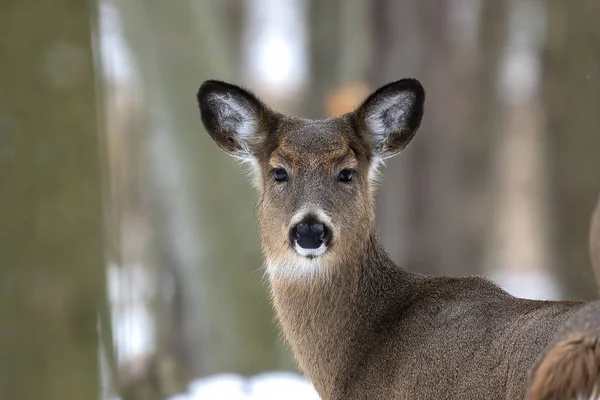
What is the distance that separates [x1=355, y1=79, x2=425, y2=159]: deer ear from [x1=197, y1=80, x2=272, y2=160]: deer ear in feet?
1.95

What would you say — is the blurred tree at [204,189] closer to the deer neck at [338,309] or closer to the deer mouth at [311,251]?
the deer neck at [338,309]

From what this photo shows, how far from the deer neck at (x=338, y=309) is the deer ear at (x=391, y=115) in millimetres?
625

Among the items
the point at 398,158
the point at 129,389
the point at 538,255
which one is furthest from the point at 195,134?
the point at 538,255

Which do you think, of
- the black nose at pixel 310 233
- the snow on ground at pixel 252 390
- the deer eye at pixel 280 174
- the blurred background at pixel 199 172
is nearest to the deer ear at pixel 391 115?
the deer eye at pixel 280 174

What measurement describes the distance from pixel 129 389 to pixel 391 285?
10.4 ft

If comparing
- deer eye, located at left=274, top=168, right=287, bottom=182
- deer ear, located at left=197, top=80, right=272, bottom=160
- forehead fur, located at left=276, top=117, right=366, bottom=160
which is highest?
deer ear, located at left=197, top=80, right=272, bottom=160

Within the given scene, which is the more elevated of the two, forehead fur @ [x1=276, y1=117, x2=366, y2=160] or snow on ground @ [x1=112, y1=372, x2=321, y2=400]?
forehead fur @ [x1=276, y1=117, x2=366, y2=160]

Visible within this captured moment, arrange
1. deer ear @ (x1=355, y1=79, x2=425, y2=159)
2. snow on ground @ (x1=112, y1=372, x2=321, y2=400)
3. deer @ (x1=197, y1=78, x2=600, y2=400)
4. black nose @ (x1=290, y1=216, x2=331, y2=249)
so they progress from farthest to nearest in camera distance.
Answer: snow on ground @ (x1=112, y1=372, x2=321, y2=400)
deer ear @ (x1=355, y1=79, x2=425, y2=159)
black nose @ (x1=290, y1=216, x2=331, y2=249)
deer @ (x1=197, y1=78, x2=600, y2=400)

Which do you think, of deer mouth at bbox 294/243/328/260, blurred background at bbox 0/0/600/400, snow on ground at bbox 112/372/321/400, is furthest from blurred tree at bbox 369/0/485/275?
deer mouth at bbox 294/243/328/260

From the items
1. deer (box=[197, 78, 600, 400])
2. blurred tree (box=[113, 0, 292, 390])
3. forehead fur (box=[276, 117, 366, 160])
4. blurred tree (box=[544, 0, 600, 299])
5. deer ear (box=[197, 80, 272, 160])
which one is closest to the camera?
deer (box=[197, 78, 600, 400])

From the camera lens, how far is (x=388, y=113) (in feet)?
22.7

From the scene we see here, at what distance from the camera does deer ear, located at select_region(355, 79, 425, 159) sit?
22.5 feet

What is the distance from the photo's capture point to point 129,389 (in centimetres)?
911

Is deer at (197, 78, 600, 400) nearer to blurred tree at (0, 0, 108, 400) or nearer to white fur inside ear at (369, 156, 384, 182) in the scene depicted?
white fur inside ear at (369, 156, 384, 182)
